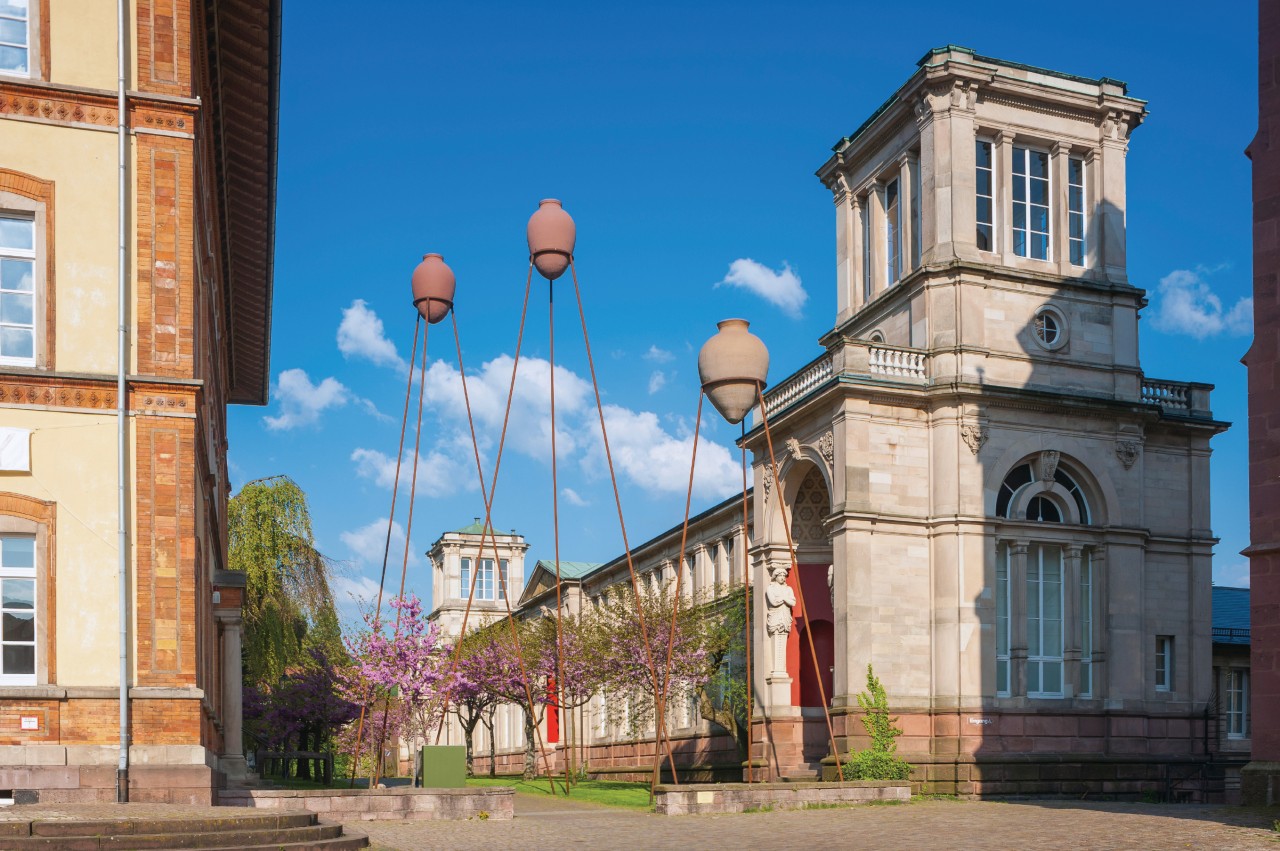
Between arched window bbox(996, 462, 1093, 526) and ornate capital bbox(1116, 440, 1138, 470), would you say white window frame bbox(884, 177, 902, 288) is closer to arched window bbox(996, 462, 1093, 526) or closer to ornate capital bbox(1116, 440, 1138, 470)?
arched window bbox(996, 462, 1093, 526)

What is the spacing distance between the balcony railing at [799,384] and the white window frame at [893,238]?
4.05 metres

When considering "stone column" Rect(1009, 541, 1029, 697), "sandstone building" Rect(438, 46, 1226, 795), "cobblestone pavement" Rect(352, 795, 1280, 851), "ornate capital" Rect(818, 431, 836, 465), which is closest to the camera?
"cobblestone pavement" Rect(352, 795, 1280, 851)

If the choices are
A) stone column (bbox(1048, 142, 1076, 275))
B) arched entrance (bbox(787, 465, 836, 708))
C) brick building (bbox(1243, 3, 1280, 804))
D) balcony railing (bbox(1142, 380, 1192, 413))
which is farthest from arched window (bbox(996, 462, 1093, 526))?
brick building (bbox(1243, 3, 1280, 804))

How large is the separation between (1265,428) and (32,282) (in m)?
17.7

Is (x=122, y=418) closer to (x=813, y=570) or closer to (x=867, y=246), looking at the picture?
(x=813, y=570)

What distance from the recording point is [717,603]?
47.9 meters

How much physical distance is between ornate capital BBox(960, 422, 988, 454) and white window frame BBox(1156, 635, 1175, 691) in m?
7.01

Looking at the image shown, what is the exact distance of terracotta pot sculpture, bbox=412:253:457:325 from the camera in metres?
26.1

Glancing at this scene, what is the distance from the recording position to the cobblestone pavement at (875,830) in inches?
699

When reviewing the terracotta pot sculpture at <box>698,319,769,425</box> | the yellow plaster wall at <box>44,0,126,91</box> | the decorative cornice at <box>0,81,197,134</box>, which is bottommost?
the terracotta pot sculpture at <box>698,319,769,425</box>

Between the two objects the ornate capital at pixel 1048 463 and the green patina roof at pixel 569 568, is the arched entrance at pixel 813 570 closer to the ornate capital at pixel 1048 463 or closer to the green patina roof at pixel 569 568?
the ornate capital at pixel 1048 463

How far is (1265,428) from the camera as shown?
2209cm

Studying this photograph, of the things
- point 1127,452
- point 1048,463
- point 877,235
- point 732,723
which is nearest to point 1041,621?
point 1048,463

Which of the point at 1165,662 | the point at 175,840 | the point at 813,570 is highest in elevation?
the point at 813,570
